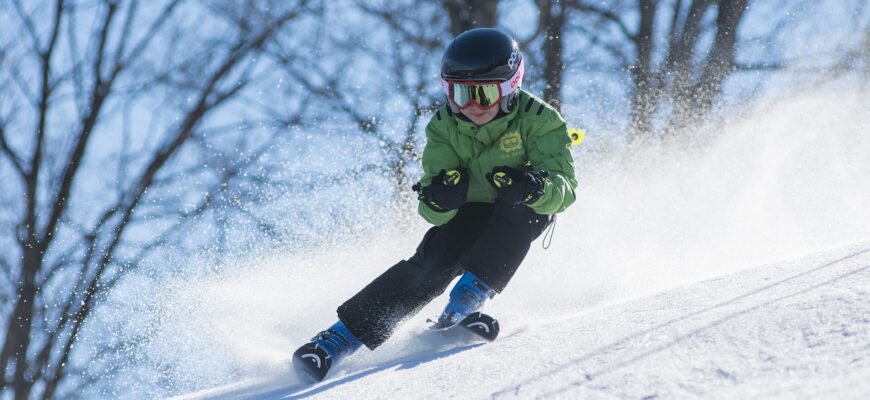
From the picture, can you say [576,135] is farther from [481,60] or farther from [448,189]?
[448,189]

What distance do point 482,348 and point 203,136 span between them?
8871 mm

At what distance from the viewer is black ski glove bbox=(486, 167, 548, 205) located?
2.80 meters

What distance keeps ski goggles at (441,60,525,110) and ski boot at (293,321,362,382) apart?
100 centimetres

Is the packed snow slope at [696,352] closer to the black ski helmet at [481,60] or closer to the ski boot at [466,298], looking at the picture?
the ski boot at [466,298]

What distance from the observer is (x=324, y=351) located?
2.82 m

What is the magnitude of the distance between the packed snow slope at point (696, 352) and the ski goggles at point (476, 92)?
988 mm

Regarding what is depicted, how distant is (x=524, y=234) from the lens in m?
3.07

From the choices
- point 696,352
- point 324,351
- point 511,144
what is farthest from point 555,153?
point 696,352

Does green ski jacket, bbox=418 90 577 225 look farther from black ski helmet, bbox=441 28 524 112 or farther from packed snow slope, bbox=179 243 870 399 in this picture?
packed snow slope, bbox=179 243 870 399

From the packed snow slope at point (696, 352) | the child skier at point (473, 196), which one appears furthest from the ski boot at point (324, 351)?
the packed snow slope at point (696, 352)

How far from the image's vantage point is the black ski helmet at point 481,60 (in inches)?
120

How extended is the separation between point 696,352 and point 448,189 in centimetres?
150

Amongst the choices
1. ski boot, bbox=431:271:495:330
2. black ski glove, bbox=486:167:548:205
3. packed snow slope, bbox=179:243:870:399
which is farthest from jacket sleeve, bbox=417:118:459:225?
packed snow slope, bbox=179:243:870:399

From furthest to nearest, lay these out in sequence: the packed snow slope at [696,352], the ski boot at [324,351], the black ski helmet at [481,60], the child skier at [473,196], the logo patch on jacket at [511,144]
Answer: the logo patch on jacket at [511,144] < the black ski helmet at [481,60] < the child skier at [473,196] < the ski boot at [324,351] < the packed snow slope at [696,352]
